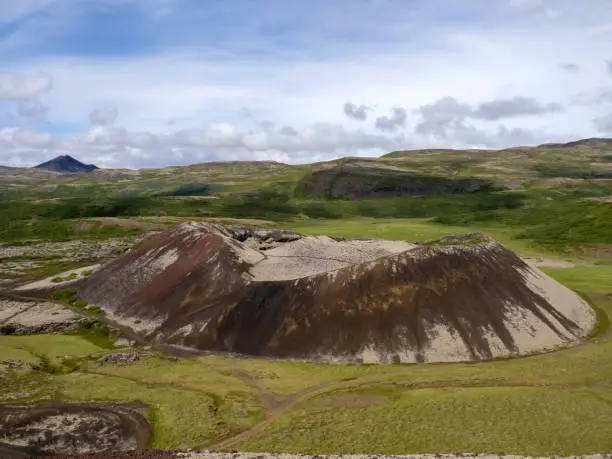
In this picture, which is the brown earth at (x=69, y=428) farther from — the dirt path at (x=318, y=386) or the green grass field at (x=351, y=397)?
the dirt path at (x=318, y=386)

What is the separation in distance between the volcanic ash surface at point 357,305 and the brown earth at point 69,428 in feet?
44.2

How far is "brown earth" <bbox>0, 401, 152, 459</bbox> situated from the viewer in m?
30.8

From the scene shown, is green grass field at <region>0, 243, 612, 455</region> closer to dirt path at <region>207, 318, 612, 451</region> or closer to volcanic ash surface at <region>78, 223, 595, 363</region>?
dirt path at <region>207, 318, 612, 451</region>

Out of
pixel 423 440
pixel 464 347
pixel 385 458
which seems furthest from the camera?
pixel 464 347

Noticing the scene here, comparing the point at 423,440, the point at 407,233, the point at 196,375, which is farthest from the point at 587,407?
the point at 407,233

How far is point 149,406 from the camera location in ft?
117

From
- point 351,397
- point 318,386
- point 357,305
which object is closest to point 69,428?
point 318,386

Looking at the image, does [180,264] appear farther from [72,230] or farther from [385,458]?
[72,230]

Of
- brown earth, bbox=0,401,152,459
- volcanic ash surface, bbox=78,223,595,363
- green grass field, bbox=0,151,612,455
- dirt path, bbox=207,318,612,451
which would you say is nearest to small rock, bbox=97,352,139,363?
green grass field, bbox=0,151,612,455

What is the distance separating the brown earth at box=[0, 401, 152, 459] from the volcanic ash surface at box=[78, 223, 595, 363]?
13.5 meters

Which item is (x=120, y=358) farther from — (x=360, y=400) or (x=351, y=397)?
(x=360, y=400)

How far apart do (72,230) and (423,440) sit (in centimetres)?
13096

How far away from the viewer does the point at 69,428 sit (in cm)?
3269

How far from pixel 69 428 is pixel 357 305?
24359mm
